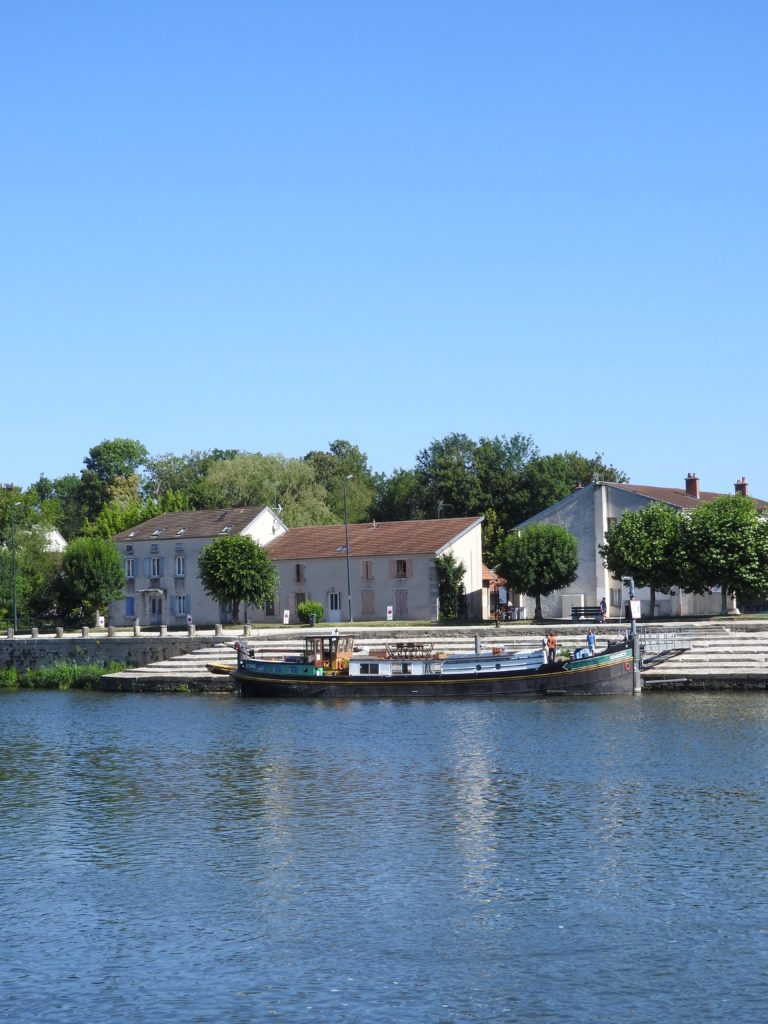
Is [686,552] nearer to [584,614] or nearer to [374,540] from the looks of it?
[584,614]

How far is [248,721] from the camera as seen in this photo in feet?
165

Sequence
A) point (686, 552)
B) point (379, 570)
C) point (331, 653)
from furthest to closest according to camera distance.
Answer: point (379, 570) < point (686, 552) < point (331, 653)

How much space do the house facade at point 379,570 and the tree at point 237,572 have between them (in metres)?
5.05

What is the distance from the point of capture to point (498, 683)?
55.2 metres

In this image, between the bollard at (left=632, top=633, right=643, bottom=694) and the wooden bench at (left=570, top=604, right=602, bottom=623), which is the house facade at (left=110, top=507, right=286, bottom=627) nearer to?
the wooden bench at (left=570, top=604, right=602, bottom=623)

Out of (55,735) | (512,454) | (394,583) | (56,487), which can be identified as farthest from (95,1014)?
(56,487)

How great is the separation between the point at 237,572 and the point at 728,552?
102 feet

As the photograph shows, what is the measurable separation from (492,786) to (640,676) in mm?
22556

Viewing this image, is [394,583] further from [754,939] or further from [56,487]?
[56,487]

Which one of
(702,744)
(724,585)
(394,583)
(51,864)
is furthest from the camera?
(394,583)

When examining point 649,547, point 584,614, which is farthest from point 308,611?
point 649,547

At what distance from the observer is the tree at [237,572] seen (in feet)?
273

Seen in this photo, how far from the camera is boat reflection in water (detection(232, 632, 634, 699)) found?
5450 cm

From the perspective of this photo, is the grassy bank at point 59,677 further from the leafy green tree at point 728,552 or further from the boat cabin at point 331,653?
the leafy green tree at point 728,552
